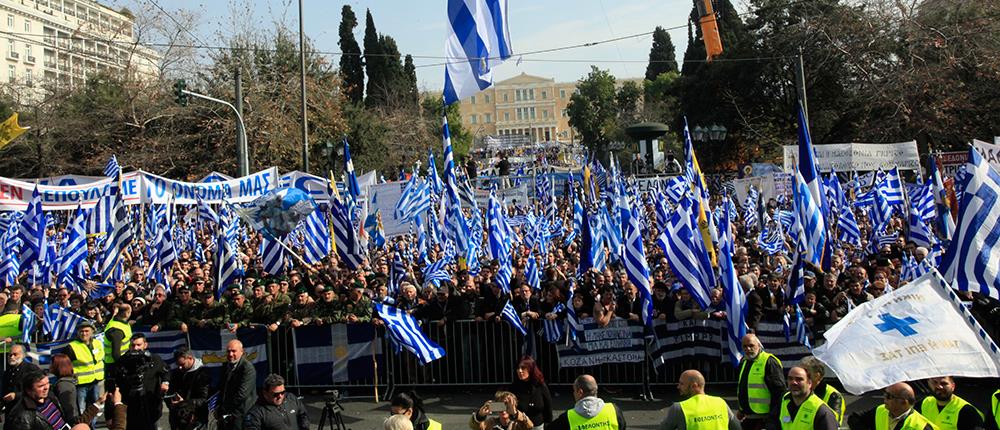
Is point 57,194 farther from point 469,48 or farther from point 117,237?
point 469,48

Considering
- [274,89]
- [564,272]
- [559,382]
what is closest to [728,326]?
[559,382]

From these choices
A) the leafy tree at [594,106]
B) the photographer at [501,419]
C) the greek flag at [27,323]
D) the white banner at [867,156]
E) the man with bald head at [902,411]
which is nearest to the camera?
the man with bald head at [902,411]

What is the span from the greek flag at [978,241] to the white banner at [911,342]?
235 cm

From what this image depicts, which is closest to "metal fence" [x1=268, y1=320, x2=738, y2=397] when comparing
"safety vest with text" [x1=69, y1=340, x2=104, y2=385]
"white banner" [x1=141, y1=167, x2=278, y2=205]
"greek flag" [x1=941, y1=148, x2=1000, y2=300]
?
"safety vest with text" [x1=69, y1=340, x2=104, y2=385]

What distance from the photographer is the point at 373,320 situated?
11344 millimetres

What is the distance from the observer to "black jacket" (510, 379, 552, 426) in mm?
Result: 7688

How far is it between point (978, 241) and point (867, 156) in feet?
46.6

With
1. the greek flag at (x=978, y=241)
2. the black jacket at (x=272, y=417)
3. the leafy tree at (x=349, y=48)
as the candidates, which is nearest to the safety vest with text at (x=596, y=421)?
the black jacket at (x=272, y=417)

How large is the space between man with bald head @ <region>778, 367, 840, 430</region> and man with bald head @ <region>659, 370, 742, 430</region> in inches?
16.4

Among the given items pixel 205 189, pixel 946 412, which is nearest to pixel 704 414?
pixel 946 412

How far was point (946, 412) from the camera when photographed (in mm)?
5848

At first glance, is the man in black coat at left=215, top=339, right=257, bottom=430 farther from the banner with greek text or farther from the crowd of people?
the banner with greek text

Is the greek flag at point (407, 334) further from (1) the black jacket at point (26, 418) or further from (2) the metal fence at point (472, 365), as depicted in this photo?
(1) the black jacket at point (26, 418)

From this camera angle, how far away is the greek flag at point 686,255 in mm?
10414
